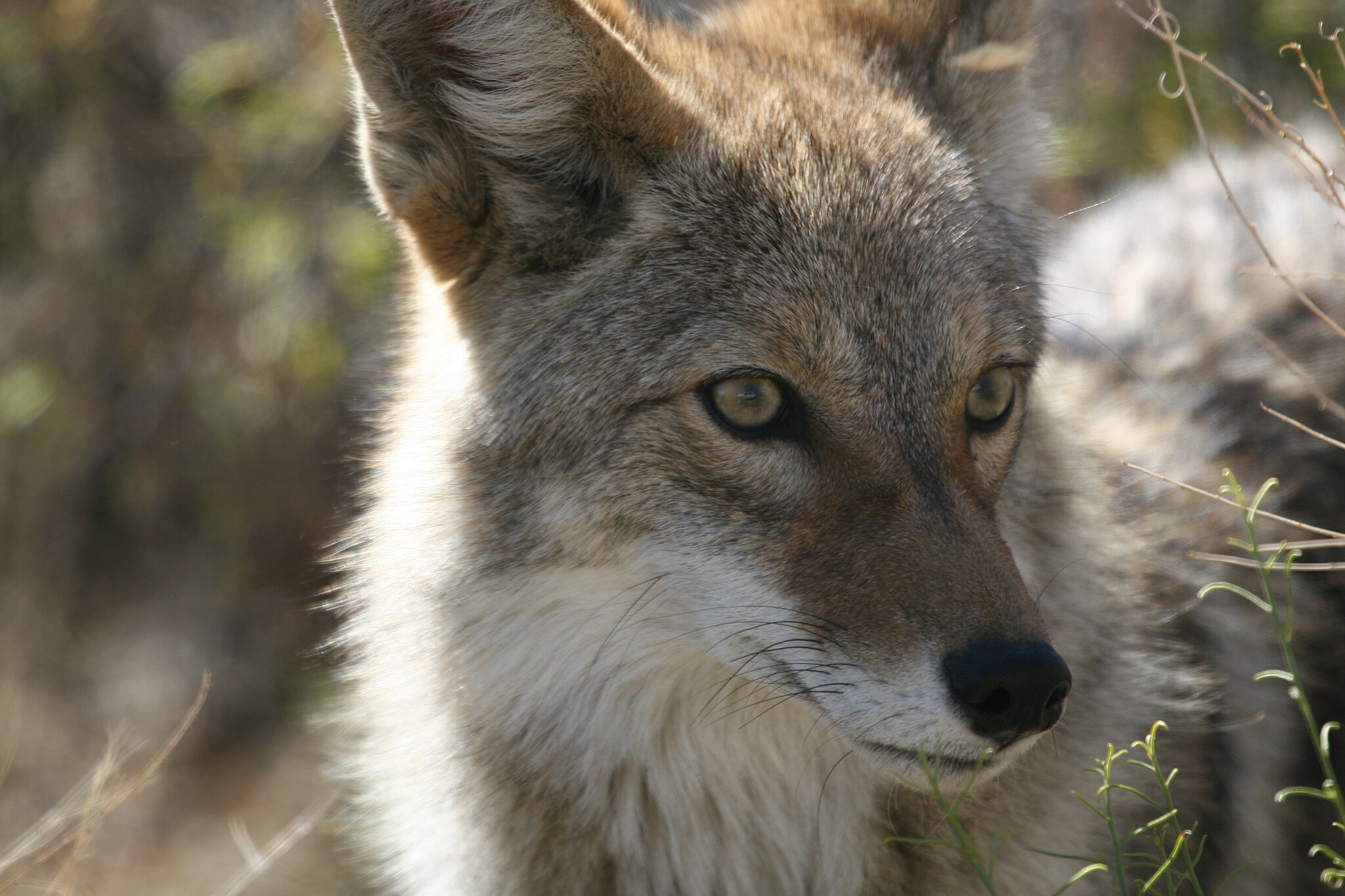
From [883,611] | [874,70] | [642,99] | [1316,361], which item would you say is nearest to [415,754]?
[883,611]

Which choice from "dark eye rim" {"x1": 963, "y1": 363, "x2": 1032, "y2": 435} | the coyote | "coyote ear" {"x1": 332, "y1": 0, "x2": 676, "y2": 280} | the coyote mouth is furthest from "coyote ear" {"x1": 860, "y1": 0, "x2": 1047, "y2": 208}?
the coyote mouth

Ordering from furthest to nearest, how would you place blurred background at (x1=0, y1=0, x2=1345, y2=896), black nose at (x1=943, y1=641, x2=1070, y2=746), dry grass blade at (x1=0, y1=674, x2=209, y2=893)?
blurred background at (x1=0, y1=0, x2=1345, y2=896) → dry grass blade at (x1=0, y1=674, x2=209, y2=893) → black nose at (x1=943, y1=641, x2=1070, y2=746)

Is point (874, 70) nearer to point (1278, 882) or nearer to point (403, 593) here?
point (403, 593)

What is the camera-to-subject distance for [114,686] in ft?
22.9

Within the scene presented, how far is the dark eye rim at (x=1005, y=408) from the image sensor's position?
9.50 feet

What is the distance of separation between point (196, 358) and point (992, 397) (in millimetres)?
4520

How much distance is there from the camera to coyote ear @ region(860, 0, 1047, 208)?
3318 mm

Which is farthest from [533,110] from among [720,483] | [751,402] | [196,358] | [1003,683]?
[196,358]

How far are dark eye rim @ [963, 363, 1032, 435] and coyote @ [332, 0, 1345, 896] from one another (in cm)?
1

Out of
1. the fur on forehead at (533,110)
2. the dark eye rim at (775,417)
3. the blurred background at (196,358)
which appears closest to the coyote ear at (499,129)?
the fur on forehead at (533,110)

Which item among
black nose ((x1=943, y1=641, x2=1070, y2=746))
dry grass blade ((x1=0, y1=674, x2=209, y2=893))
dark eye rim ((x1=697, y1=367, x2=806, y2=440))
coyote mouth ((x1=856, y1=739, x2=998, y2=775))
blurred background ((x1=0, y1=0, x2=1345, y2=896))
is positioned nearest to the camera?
black nose ((x1=943, y1=641, x2=1070, y2=746))

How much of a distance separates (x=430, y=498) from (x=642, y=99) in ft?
3.49

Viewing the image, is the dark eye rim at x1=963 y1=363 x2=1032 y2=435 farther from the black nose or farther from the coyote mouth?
the coyote mouth

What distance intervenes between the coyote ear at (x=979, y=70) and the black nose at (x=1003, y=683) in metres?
1.45
